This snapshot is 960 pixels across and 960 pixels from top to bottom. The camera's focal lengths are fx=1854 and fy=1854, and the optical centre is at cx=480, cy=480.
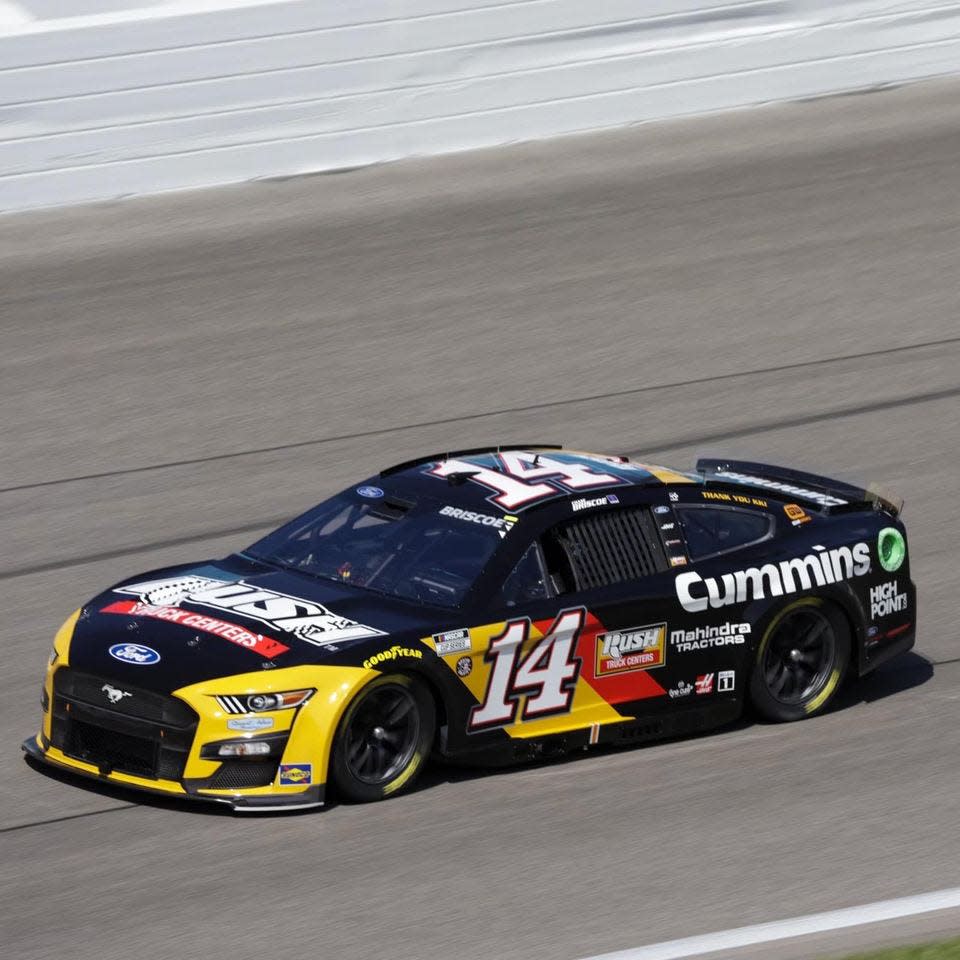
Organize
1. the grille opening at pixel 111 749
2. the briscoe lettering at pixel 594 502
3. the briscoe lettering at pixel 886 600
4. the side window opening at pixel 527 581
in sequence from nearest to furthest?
the grille opening at pixel 111 749, the side window opening at pixel 527 581, the briscoe lettering at pixel 594 502, the briscoe lettering at pixel 886 600

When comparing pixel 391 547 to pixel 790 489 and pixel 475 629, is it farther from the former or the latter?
pixel 790 489

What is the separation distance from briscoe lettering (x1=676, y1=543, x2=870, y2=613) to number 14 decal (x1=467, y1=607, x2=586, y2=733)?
69 centimetres

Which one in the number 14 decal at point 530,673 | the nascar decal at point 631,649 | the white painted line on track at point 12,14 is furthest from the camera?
the white painted line on track at point 12,14

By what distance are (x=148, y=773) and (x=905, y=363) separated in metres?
8.72

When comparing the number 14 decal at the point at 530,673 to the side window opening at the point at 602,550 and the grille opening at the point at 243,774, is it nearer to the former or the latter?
the side window opening at the point at 602,550

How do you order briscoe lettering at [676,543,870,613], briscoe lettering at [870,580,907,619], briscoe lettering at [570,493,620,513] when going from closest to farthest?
briscoe lettering at [570,493,620,513] → briscoe lettering at [676,543,870,613] → briscoe lettering at [870,580,907,619]

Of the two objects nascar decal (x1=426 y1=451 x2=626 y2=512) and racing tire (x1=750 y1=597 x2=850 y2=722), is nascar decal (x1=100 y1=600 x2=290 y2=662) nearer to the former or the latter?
nascar decal (x1=426 y1=451 x2=626 y2=512)

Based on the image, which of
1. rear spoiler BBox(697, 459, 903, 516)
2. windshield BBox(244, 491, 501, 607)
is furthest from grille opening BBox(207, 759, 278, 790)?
rear spoiler BBox(697, 459, 903, 516)

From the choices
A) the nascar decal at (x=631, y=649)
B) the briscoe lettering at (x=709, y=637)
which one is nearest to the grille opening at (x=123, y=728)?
the nascar decal at (x=631, y=649)

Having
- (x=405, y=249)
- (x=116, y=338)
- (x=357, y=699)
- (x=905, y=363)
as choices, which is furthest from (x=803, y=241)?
(x=357, y=699)

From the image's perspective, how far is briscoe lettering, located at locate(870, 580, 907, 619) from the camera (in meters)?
9.27

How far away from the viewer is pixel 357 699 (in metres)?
7.43

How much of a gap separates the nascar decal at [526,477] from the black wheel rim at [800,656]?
1127 mm

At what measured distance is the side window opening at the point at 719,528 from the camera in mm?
8820
